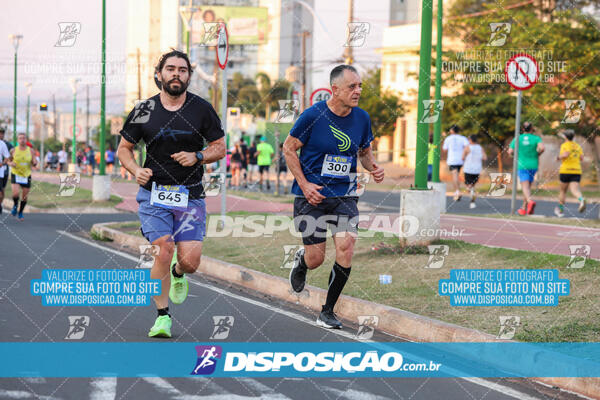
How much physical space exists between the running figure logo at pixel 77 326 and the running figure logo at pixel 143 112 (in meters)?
1.62

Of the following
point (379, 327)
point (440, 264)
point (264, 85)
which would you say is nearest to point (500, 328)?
point (379, 327)

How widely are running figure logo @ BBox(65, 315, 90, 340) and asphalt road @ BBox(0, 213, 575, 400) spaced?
0.16ft

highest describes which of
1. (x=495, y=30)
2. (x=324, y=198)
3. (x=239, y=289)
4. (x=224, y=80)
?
(x=495, y=30)

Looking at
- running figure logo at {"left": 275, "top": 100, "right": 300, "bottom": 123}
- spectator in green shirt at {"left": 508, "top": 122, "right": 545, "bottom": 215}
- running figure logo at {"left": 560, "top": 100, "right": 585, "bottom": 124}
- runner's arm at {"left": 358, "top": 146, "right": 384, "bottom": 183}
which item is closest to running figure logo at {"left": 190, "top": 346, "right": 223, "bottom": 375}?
runner's arm at {"left": 358, "top": 146, "right": 384, "bottom": 183}

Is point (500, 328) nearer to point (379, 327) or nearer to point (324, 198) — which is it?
point (379, 327)

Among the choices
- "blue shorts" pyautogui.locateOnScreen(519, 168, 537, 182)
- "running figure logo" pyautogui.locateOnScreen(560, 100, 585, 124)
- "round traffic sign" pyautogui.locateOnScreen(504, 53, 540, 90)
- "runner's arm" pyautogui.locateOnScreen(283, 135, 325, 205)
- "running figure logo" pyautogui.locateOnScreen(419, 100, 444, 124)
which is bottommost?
"blue shorts" pyautogui.locateOnScreen(519, 168, 537, 182)

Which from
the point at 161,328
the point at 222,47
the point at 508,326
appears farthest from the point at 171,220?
the point at 222,47

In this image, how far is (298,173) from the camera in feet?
24.2

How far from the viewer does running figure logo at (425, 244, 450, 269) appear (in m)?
10.0

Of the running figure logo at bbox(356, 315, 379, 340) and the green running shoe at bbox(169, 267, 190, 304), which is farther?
the green running shoe at bbox(169, 267, 190, 304)

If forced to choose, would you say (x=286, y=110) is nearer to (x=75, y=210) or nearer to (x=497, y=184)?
(x=497, y=184)

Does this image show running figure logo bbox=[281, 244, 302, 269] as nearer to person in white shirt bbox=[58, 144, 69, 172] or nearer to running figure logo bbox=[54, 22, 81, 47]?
running figure logo bbox=[54, 22, 81, 47]

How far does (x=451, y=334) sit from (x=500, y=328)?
1.21ft

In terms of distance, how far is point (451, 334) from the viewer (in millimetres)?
6938
